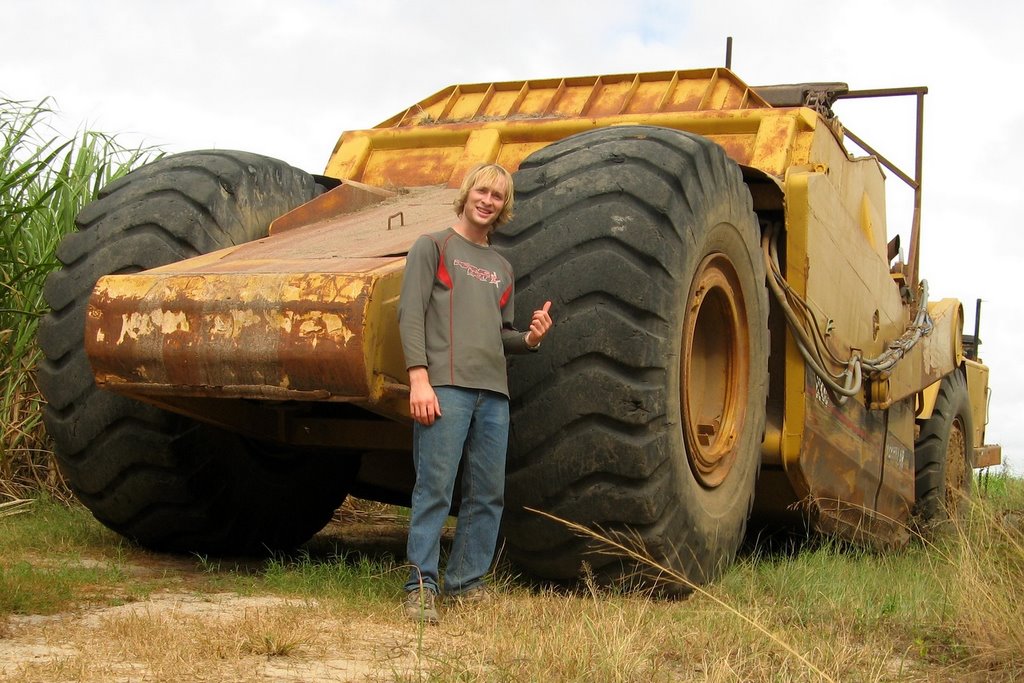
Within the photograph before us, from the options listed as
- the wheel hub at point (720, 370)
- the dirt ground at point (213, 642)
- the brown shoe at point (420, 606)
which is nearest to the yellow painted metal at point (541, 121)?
the wheel hub at point (720, 370)

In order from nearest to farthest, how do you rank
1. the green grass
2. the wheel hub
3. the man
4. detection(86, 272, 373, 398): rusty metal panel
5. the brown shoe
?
1. the green grass
2. detection(86, 272, 373, 398): rusty metal panel
3. the brown shoe
4. the man
5. the wheel hub

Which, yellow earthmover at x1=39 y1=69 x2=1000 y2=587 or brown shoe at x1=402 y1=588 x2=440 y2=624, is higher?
yellow earthmover at x1=39 y1=69 x2=1000 y2=587

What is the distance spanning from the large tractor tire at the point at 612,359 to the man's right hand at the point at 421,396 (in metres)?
0.36

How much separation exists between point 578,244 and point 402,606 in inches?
47.4

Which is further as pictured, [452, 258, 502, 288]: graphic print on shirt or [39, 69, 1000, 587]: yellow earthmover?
[452, 258, 502, 288]: graphic print on shirt

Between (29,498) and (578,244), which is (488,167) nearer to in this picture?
(578,244)

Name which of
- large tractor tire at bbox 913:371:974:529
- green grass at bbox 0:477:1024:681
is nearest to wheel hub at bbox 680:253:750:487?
green grass at bbox 0:477:1024:681

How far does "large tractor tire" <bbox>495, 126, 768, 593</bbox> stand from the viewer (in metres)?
3.86

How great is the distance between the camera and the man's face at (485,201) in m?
3.90

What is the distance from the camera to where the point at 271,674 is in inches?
118

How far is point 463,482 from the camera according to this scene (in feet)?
13.1

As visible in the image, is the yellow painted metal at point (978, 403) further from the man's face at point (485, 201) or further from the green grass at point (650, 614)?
the man's face at point (485, 201)

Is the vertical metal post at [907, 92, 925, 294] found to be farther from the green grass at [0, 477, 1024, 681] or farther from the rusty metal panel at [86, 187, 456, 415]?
the rusty metal panel at [86, 187, 456, 415]

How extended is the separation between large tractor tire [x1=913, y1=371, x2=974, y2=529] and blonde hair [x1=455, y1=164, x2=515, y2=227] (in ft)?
12.7
